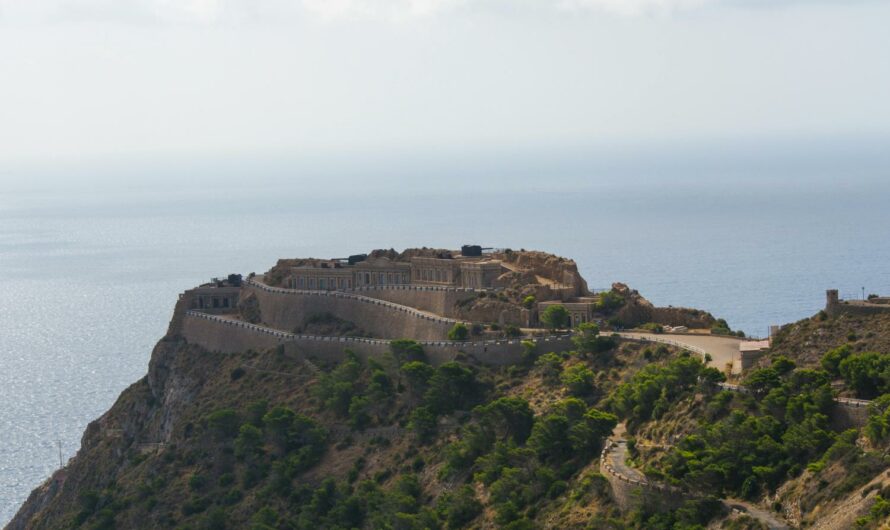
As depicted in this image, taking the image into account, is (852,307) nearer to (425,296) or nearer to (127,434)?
(425,296)

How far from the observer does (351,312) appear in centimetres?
10238

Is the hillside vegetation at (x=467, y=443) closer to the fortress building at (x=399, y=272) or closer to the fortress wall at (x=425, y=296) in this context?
the fortress wall at (x=425, y=296)

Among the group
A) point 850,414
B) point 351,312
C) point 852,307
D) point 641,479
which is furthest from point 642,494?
point 351,312

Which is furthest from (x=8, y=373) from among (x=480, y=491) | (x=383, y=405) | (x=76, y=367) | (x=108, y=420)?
(x=480, y=491)

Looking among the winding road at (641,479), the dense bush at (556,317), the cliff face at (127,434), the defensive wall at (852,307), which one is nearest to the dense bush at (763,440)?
the winding road at (641,479)

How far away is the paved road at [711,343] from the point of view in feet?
261

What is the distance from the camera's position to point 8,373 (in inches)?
5792

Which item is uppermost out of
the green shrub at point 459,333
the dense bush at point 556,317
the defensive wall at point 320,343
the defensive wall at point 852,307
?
the defensive wall at point 852,307

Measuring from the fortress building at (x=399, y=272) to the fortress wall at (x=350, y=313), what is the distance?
2.22 metres

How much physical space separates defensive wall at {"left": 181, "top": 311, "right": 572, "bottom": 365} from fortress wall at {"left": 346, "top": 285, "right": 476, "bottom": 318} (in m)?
3.48

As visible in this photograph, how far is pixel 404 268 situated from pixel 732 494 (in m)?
41.3

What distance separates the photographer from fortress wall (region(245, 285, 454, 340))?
320 feet

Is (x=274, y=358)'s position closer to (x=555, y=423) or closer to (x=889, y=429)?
(x=555, y=423)

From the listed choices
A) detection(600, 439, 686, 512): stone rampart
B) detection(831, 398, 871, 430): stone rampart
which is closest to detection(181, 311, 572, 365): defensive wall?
detection(600, 439, 686, 512): stone rampart
